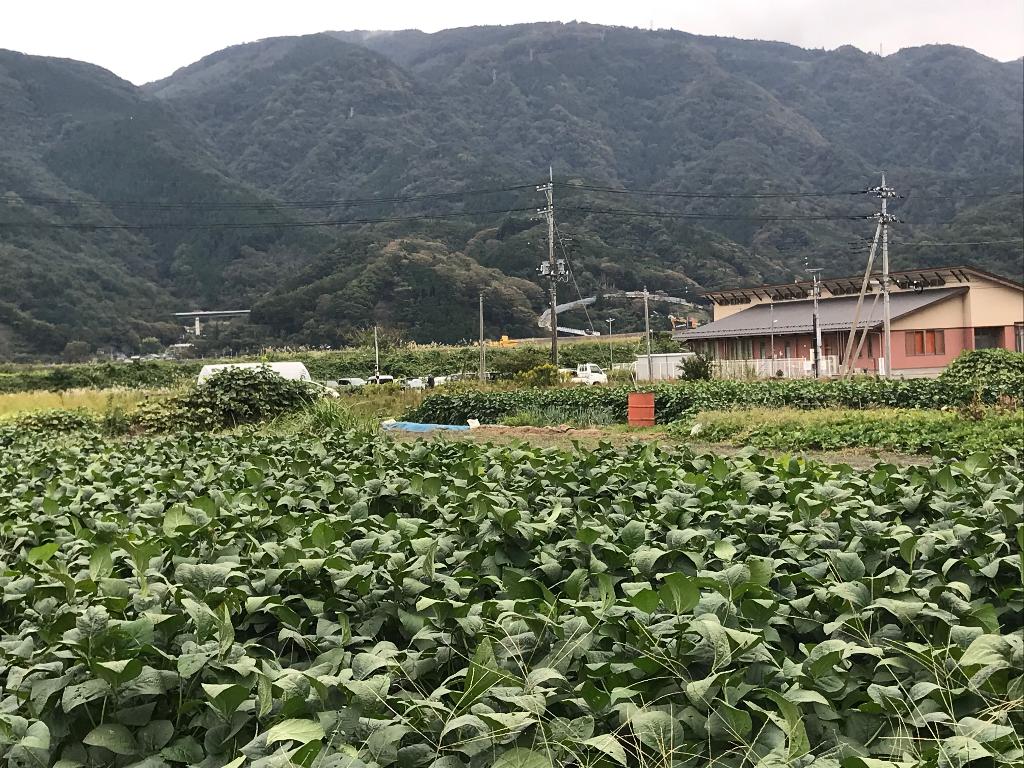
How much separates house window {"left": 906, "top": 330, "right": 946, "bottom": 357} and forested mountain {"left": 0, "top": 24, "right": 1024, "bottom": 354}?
5.21m

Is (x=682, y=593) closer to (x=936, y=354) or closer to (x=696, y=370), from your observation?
(x=696, y=370)

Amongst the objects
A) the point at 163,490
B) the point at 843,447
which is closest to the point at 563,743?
the point at 163,490

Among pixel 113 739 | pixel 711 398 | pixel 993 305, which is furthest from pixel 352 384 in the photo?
pixel 113 739

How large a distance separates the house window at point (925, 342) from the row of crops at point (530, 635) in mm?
44378

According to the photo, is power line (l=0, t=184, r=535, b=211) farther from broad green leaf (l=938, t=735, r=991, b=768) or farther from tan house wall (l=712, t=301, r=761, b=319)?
broad green leaf (l=938, t=735, r=991, b=768)

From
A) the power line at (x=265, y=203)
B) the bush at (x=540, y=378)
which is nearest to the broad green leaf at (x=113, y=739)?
the bush at (x=540, y=378)

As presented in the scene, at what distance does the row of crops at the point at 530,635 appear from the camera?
2285 mm

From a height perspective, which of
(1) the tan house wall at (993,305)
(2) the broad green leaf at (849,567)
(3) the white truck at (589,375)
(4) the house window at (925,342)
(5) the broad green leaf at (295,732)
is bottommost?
(5) the broad green leaf at (295,732)

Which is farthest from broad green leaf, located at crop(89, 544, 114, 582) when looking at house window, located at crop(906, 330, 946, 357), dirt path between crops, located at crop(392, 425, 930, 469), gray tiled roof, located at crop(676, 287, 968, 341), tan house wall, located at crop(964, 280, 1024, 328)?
tan house wall, located at crop(964, 280, 1024, 328)

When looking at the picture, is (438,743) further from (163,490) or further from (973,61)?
(973,61)

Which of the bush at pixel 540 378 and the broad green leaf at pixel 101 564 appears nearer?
the broad green leaf at pixel 101 564

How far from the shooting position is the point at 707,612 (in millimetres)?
2748

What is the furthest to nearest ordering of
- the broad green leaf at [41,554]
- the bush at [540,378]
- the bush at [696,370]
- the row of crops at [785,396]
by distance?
1. the bush at [696,370]
2. the bush at [540,378]
3. the row of crops at [785,396]
4. the broad green leaf at [41,554]

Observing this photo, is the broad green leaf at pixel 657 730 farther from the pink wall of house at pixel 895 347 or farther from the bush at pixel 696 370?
the pink wall of house at pixel 895 347
